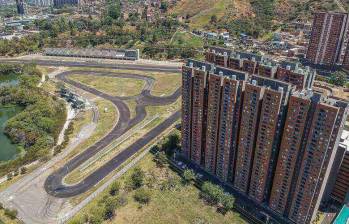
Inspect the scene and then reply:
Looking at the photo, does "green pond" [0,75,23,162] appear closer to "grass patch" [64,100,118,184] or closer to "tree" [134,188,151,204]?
"grass patch" [64,100,118,184]

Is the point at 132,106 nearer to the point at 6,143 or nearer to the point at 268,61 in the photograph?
the point at 6,143

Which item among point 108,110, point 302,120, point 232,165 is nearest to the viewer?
point 302,120

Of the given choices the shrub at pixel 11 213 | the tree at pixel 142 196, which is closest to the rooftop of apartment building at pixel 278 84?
the tree at pixel 142 196

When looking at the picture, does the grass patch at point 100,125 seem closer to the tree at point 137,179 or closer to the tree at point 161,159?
the tree at point 137,179

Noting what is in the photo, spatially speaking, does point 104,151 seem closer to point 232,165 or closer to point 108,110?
point 108,110

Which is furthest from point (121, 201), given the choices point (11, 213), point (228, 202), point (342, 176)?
point (342, 176)

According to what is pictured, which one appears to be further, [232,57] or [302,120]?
[232,57]

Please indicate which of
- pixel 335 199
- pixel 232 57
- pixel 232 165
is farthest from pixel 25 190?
pixel 335 199
